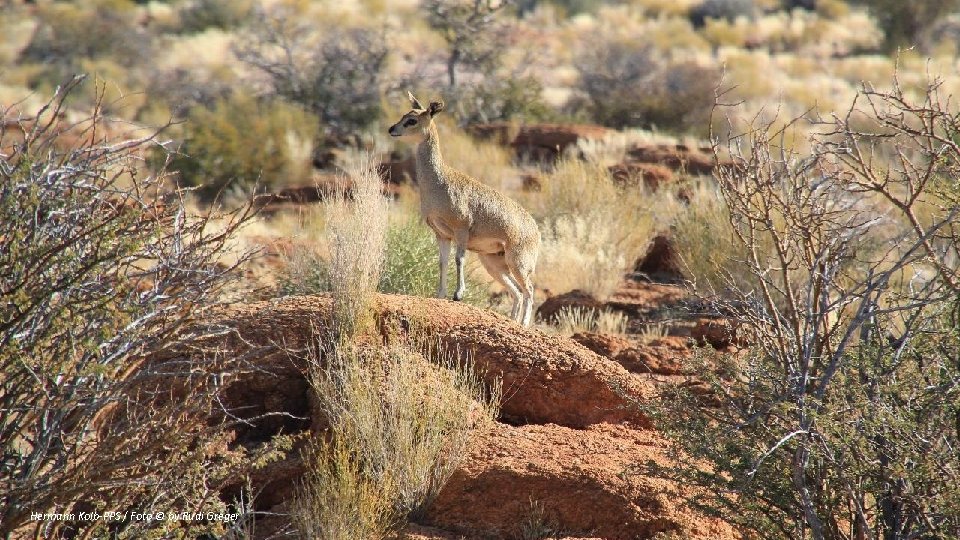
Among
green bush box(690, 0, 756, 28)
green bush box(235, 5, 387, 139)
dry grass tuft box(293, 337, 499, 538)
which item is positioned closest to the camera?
dry grass tuft box(293, 337, 499, 538)

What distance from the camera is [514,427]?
7.52 metres

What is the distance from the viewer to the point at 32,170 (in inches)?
219

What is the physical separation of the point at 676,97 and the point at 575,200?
12968mm

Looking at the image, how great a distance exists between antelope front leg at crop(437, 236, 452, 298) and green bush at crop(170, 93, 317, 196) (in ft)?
33.9

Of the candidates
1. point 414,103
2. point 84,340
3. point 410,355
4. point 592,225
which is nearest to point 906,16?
point 592,225

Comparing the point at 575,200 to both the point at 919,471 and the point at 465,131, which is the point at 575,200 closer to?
the point at 465,131

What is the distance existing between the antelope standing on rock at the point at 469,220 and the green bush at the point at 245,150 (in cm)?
995

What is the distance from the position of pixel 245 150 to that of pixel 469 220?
11.9 metres

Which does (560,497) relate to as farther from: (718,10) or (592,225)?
(718,10)

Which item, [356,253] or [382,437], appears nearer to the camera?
[382,437]

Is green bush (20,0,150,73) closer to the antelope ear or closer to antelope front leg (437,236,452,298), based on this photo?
the antelope ear

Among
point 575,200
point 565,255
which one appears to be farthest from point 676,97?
point 565,255

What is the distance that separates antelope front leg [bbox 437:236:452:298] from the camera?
10242 mm

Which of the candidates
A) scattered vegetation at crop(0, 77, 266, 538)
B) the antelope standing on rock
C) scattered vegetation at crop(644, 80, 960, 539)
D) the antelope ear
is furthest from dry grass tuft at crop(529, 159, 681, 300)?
scattered vegetation at crop(0, 77, 266, 538)
